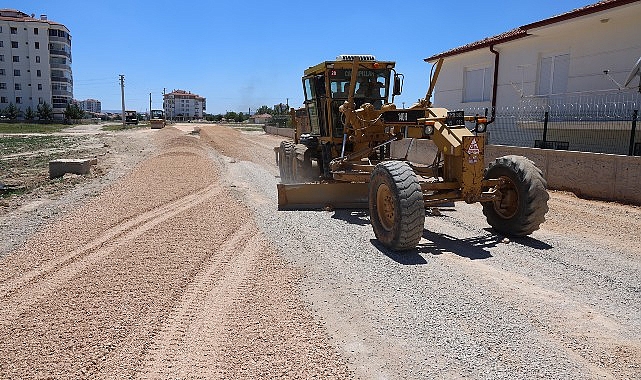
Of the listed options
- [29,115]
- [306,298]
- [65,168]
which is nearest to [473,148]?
[306,298]

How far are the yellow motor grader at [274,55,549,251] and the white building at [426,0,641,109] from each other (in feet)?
23.3

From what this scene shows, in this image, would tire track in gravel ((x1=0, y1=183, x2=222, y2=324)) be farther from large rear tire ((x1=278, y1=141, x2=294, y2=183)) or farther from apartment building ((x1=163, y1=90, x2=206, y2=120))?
apartment building ((x1=163, y1=90, x2=206, y2=120))

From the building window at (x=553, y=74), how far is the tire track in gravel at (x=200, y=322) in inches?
→ 516

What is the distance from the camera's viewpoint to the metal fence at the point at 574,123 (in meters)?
12.4

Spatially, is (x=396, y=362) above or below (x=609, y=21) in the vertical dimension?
below

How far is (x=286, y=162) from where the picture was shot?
13.3 metres

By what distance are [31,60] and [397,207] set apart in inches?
3994

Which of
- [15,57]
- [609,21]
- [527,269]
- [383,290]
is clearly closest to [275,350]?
[383,290]

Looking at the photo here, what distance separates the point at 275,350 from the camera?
371 centimetres

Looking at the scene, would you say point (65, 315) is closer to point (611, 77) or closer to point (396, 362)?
point (396, 362)

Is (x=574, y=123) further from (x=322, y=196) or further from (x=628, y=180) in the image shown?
(x=322, y=196)

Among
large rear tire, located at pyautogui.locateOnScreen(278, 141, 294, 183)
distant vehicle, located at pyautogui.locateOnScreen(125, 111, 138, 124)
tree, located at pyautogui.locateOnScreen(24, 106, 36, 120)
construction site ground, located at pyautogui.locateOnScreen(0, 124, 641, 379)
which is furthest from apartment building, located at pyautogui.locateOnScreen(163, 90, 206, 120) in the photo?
construction site ground, located at pyautogui.locateOnScreen(0, 124, 641, 379)

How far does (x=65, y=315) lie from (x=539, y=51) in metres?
16.1

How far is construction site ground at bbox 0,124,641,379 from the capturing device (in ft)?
11.7
